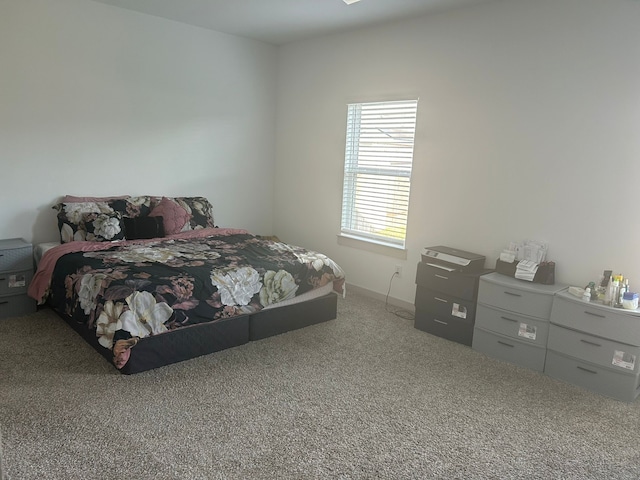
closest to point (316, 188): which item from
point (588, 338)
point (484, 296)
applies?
point (484, 296)

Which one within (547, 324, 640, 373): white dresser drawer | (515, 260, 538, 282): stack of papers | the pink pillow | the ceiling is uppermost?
the ceiling

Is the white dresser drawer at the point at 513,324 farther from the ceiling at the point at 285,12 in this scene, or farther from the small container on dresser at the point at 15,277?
the small container on dresser at the point at 15,277

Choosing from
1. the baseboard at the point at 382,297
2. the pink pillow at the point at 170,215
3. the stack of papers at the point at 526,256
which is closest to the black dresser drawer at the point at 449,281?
the stack of papers at the point at 526,256

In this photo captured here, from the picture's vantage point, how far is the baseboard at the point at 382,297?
4559mm

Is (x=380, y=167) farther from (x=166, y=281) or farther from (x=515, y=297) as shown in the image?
(x=166, y=281)

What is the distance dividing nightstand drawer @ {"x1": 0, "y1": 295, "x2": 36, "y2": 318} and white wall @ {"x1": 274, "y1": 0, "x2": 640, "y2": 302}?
2.92 m

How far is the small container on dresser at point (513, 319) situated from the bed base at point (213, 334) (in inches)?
49.1

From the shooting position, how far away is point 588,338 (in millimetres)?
3111

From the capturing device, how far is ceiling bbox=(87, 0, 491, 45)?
3.95m

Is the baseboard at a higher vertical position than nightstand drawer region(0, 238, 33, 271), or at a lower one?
lower

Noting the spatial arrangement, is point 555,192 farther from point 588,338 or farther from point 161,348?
point 161,348

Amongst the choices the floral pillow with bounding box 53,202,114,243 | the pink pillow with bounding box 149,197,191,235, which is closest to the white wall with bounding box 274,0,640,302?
the pink pillow with bounding box 149,197,191,235

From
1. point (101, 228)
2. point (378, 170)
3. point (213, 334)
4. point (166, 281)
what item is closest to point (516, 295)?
point (378, 170)

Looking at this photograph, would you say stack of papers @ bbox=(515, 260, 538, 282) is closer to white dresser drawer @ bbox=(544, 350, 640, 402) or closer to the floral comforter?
white dresser drawer @ bbox=(544, 350, 640, 402)
